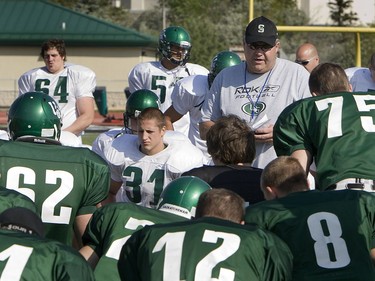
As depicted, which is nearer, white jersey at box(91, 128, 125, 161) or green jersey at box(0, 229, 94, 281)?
green jersey at box(0, 229, 94, 281)

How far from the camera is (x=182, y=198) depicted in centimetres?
484

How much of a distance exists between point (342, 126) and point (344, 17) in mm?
42062

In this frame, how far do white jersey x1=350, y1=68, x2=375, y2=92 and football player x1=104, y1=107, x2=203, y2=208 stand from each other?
214 cm

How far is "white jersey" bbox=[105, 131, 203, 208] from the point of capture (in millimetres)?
6668

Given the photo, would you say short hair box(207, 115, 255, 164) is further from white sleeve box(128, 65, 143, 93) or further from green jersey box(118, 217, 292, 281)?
white sleeve box(128, 65, 143, 93)

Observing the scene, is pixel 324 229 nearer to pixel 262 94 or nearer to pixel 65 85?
pixel 262 94

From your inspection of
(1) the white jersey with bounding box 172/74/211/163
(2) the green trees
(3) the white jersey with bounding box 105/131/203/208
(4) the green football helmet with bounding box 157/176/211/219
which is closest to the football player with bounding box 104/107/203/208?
(3) the white jersey with bounding box 105/131/203/208

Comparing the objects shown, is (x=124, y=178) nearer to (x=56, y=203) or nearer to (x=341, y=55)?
(x=56, y=203)

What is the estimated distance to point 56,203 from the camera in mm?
5207

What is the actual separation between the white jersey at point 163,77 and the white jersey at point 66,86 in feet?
2.11

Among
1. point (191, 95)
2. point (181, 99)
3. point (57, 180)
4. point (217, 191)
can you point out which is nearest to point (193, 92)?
point (191, 95)

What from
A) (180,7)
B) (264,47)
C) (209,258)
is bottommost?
(209,258)

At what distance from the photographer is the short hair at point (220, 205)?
173 inches

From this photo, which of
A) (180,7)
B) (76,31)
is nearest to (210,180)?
(76,31)
